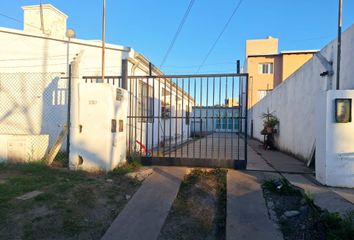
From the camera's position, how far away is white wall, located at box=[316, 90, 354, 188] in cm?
495

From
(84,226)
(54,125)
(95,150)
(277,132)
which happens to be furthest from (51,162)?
(277,132)

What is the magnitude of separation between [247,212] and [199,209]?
2.51 feet

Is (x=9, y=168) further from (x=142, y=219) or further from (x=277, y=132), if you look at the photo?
(x=277, y=132)

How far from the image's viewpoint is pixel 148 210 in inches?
171

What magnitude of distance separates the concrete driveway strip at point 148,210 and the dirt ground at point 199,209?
12 cm

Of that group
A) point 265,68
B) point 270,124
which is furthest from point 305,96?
point 265,68

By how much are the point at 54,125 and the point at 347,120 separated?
7527 mm

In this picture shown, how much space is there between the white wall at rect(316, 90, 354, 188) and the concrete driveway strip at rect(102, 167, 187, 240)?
2.83 metres

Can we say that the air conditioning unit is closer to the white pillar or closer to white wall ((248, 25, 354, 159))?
the white pillar

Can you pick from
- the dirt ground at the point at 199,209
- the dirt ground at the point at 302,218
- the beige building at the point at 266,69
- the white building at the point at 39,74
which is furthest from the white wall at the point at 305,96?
the beige building at the point at 266,69

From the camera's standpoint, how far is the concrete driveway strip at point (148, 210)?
368 centimetres

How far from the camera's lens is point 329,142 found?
5.03 meters

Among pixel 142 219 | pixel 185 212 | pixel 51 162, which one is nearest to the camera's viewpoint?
pixel 142 219

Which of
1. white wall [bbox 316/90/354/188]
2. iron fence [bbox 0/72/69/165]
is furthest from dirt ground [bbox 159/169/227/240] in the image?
iron fence [bbox 0/72/69/165]
